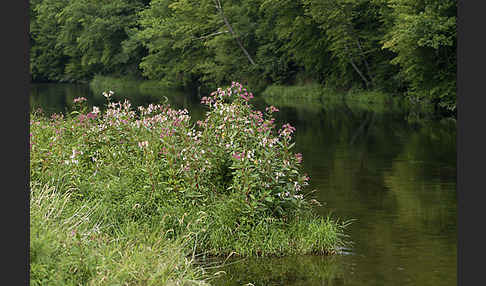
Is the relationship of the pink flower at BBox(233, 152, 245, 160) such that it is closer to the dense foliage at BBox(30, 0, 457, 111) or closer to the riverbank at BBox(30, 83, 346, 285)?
the riverbank at BBox(30, 83, 346, 285)

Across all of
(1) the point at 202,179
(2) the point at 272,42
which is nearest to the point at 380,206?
(1) the point at 202,179

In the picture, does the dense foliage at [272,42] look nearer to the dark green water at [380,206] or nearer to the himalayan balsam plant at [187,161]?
the dark green water at [380,206]

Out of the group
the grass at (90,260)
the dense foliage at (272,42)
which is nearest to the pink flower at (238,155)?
the grass at (90,260)

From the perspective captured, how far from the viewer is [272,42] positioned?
171 ft

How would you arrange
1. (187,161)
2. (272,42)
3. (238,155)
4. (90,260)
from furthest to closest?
1. (272,42)
2. (187,161)
3. (238,155)
4. (90,260)

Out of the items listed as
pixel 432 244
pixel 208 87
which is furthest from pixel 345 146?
pixel 208 87

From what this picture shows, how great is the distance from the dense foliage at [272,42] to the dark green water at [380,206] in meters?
5.56

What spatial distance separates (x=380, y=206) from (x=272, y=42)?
133 ft

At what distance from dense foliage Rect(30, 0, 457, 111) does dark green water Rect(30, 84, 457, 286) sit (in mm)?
5559

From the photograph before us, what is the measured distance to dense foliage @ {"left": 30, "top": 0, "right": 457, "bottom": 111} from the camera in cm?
→ 3141

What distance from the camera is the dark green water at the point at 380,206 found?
8.90 metres

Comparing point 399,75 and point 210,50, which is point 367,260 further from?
point 210,50

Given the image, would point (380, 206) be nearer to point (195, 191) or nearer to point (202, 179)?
point (202, 179)

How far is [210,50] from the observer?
56250mm
